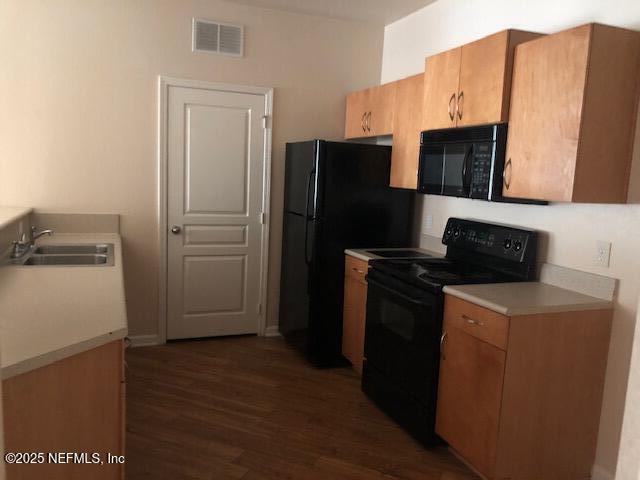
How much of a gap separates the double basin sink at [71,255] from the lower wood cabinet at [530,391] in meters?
1.98

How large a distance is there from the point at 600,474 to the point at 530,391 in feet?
1.93

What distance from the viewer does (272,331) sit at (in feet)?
14.5

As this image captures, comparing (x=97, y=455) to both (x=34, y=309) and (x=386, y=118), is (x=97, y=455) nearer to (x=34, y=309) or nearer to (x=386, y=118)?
(x=34, y=309)

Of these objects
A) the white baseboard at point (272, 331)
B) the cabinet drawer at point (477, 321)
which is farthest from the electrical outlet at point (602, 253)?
the white baseboard at point (272, 331)

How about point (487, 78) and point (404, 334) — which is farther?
point (404, 334)

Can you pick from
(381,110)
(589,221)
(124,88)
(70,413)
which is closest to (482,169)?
(589,221)

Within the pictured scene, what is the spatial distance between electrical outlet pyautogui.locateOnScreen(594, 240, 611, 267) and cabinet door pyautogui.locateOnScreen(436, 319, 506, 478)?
68 cm

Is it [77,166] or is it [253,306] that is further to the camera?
[253,306]

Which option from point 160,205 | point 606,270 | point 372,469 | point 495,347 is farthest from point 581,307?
point 160,205

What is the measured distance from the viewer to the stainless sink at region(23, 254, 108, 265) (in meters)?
2.96

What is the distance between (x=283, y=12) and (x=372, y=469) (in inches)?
135

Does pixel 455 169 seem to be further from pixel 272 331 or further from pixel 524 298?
pixel 272 331

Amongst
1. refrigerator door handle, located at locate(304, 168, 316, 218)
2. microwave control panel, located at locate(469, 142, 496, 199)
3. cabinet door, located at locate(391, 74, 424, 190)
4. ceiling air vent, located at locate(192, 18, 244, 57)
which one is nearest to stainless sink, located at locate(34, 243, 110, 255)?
refrigerator door handle, located at locate(304, 168, 316, 218)

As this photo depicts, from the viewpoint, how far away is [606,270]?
237cm
